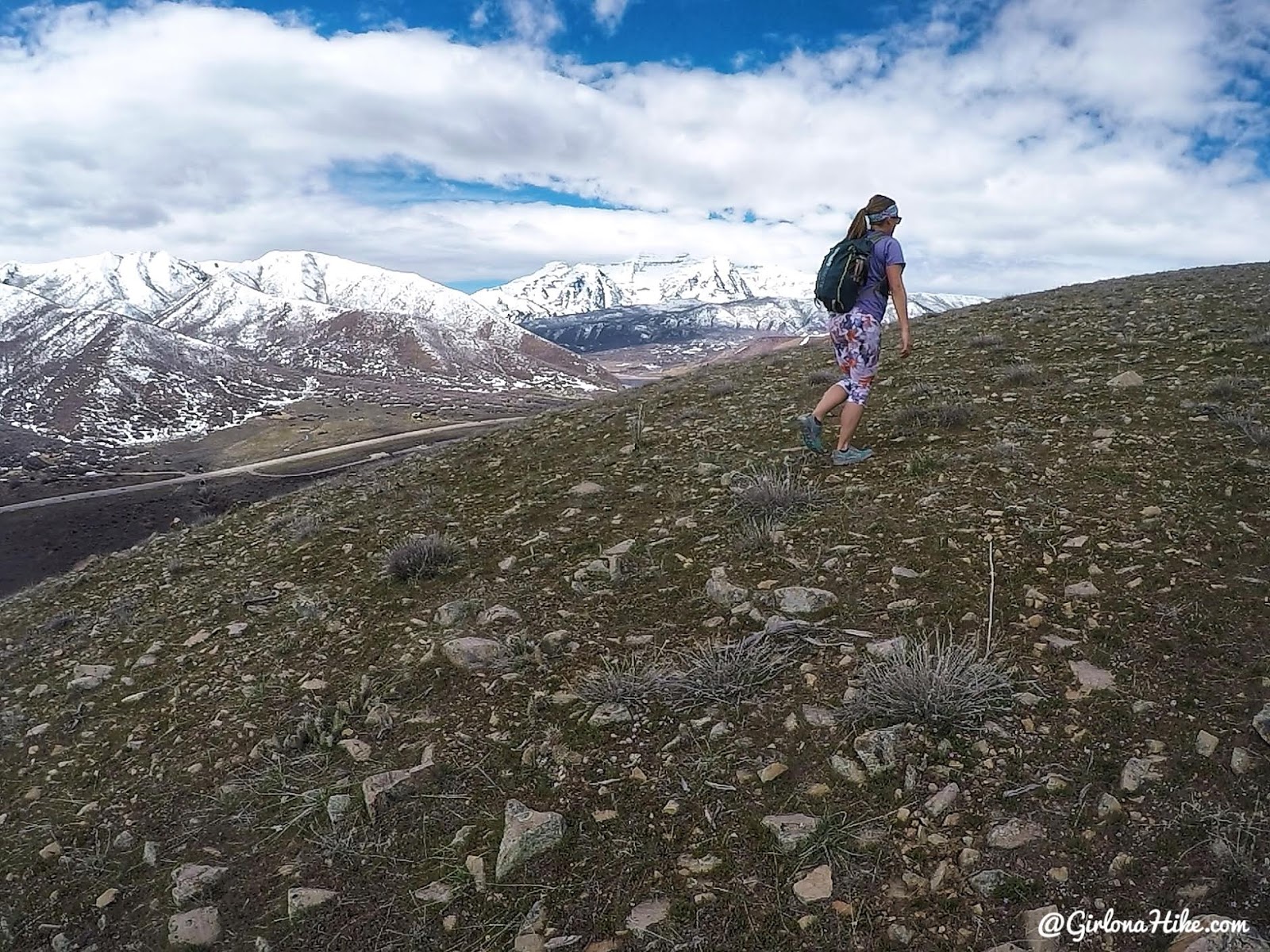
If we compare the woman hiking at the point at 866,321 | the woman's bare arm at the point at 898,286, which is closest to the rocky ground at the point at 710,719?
the woman hiking at the point at 866,321

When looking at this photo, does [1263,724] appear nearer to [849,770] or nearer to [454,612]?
[849,770]

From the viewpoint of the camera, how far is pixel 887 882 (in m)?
2.79

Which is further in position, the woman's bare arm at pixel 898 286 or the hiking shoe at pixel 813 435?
the hiking shoe at pixel 813 435

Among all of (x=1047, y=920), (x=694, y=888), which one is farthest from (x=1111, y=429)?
(x=694, y=888)

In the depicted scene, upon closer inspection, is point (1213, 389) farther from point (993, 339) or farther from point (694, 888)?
point (694, 888)

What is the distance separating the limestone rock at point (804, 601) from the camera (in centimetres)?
468

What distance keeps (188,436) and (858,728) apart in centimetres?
13289

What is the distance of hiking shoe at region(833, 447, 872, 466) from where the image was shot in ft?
23.7

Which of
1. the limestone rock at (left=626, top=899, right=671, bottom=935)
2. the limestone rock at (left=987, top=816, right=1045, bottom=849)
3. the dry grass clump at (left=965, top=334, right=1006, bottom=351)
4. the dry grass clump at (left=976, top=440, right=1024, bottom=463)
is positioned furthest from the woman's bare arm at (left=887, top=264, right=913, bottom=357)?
the dry grass clump at (left=965, top=334, right=1006, bottom=351)

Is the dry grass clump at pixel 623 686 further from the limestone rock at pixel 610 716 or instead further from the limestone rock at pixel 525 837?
the limestone rock at pixel 525 837

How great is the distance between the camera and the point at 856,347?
6.89 m

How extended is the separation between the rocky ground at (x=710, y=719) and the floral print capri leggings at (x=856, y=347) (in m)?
0.88

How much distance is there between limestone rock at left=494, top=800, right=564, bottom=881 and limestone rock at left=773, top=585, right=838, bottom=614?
2161 mm

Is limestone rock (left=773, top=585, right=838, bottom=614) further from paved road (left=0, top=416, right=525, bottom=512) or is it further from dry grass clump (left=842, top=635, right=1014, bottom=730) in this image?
paved road (left=0, top=416, right=525, bottom=512)
